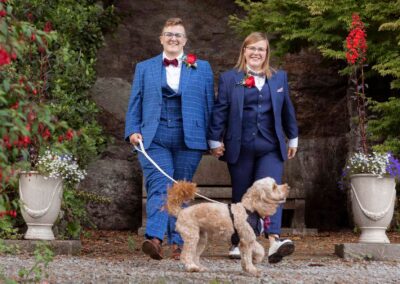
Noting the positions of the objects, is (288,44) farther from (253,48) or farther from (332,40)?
(253,48)

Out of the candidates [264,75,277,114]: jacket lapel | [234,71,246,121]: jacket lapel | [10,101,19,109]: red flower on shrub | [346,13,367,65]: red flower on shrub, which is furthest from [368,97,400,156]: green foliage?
[10,101,19,109]: red flower on shrub

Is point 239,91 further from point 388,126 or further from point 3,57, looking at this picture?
point 388,126

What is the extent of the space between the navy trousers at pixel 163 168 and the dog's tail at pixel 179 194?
59 cm

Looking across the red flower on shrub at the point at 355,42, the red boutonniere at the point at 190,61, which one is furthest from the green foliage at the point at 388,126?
the red boutonniere at the point at 190,61

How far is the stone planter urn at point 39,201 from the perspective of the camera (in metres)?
7.57

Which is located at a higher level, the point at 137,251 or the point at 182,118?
the point at 182,118

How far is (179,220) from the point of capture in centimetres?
582

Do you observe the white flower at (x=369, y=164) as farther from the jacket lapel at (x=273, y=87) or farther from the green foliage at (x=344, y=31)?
the green foliage at (x=344, y=31)

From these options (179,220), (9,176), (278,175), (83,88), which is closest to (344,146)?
(83,88)

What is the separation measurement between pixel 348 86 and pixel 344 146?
0.87m

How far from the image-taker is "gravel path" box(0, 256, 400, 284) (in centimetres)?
539

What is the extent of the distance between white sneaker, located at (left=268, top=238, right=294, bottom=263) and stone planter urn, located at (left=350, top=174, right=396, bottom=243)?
1.25 m

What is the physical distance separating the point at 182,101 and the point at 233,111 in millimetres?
429

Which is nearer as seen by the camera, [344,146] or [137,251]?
[137,251]
